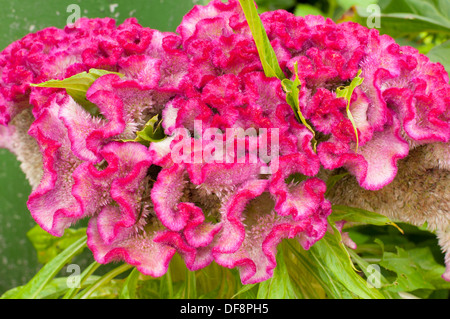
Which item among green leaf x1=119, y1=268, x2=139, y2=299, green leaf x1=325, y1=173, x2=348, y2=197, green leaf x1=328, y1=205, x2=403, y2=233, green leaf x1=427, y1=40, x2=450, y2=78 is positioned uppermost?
green leaf x1=427, y1=40, x2=450, y2=78

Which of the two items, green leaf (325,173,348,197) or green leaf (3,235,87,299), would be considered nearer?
green leaf (325,173,348,197)

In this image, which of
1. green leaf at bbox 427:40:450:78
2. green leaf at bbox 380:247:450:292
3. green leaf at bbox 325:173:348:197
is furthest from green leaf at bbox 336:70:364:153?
green leaf at bbox 427:40:450:78

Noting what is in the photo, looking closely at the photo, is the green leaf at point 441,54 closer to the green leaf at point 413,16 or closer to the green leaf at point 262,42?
the green leaf at point 413,16

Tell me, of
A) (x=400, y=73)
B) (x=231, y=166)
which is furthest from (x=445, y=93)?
Answer: (x=231, y=166)

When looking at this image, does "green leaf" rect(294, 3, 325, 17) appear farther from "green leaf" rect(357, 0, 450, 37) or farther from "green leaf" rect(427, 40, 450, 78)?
"green leaf" rect(427, 40, 450, 78)

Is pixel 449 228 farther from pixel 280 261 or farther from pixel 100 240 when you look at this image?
pixel 100 240

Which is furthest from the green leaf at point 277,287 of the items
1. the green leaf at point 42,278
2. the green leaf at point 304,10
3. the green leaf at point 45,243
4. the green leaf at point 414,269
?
the green leaf at point 304,10
